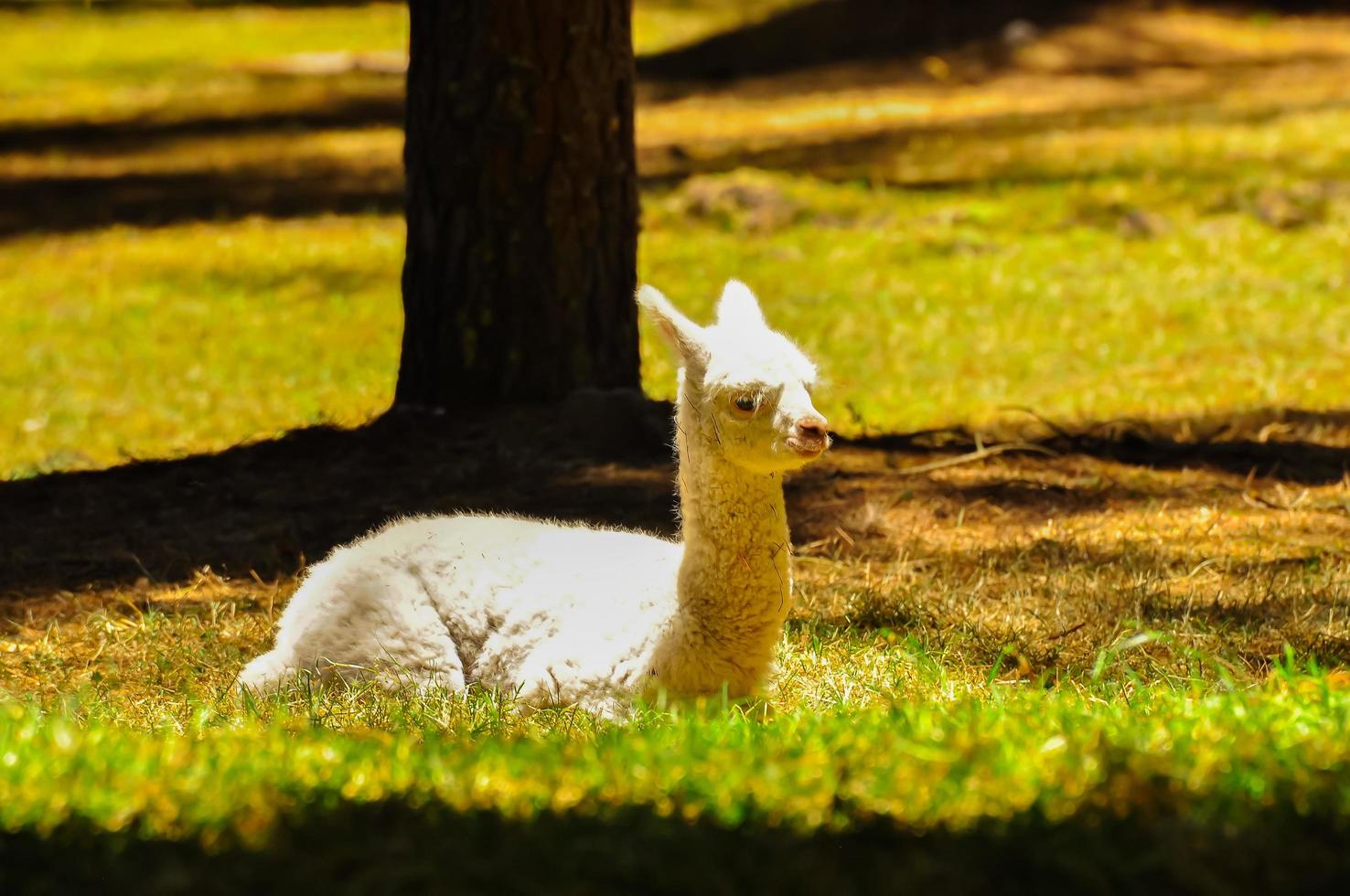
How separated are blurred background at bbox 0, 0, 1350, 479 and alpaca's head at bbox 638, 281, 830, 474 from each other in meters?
4.15

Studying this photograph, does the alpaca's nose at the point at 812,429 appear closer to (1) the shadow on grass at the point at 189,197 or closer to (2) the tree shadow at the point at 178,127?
(1) the shadow on grass at the point at 189,197

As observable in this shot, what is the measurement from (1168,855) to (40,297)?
11196 millimetres

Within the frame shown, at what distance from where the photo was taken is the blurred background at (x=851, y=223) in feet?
32.8

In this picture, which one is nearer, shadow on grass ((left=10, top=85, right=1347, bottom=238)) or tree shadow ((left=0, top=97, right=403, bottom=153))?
shadow on grass ((left=10, top=85, right=1347, bottom=238))

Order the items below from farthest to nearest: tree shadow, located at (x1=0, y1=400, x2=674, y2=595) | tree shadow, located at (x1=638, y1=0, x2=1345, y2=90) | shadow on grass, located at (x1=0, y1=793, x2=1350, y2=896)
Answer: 1. tree shadow, located at (x1=638, y1=0, x2=1345, y2=90)
2. tree shadow, located at (x1=0, y1=400, x2=674, y2=595)
3. shadow on grass, located at (x1=0, y1=793, x2=1350, y2=896)

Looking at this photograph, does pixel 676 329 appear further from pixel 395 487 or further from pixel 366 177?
pixel 366 177

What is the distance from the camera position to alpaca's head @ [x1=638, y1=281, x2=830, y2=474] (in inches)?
162

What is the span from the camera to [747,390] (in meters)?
4.17

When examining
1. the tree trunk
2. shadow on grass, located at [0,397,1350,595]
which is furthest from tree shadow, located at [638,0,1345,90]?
shadow on grass, located at [0,397,1350,595]

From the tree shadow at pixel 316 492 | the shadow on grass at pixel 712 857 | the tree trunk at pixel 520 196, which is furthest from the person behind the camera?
the tree trunk at pixel 520 196

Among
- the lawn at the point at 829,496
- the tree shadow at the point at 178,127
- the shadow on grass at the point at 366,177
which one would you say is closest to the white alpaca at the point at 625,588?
the lawn at the point at 829,496

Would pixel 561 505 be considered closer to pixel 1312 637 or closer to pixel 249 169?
pixel 1312 637

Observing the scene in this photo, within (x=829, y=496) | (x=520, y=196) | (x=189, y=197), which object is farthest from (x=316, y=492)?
(x=189, y=197)

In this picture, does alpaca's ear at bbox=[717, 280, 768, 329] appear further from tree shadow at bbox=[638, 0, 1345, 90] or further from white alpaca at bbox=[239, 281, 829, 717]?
tree shadow at bbox=[638, 0, 1345, 90]
